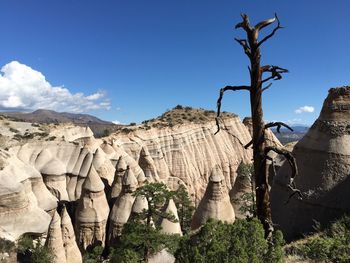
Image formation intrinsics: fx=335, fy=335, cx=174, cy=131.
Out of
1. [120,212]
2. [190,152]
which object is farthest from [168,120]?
[120,212]

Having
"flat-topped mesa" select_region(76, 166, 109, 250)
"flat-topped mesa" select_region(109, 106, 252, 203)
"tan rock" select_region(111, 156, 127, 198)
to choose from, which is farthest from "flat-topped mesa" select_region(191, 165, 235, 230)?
"flat-topped mesa" select_region(109, 106, 252, 203)

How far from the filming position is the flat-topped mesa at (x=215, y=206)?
66.3ft

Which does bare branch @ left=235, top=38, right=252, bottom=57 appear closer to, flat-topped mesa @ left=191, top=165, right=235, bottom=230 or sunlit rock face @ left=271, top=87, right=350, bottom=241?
sunlit rock face @ left=271, top=87, right=350, bottom=241

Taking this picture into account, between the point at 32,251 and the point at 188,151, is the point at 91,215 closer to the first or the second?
the point at 32,251

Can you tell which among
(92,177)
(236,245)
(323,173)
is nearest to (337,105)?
(323,173)

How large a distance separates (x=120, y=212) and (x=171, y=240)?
24.9 ft

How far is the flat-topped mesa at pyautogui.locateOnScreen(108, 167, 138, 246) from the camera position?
22.2 metres

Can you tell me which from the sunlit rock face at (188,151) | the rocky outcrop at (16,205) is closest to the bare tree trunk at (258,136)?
the rocky outcrop at (16,205)

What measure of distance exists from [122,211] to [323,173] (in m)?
14.4

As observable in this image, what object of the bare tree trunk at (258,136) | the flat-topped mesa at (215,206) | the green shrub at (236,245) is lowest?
the flat-topped mesa at (215,206)

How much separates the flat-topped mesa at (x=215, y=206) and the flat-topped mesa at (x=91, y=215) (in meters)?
6.64

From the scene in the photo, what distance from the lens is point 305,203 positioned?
11695mm

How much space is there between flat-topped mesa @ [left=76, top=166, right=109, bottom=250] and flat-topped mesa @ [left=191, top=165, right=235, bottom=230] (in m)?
6.64

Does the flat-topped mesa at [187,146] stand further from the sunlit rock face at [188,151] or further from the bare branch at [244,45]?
the bare branch at [244,45]
